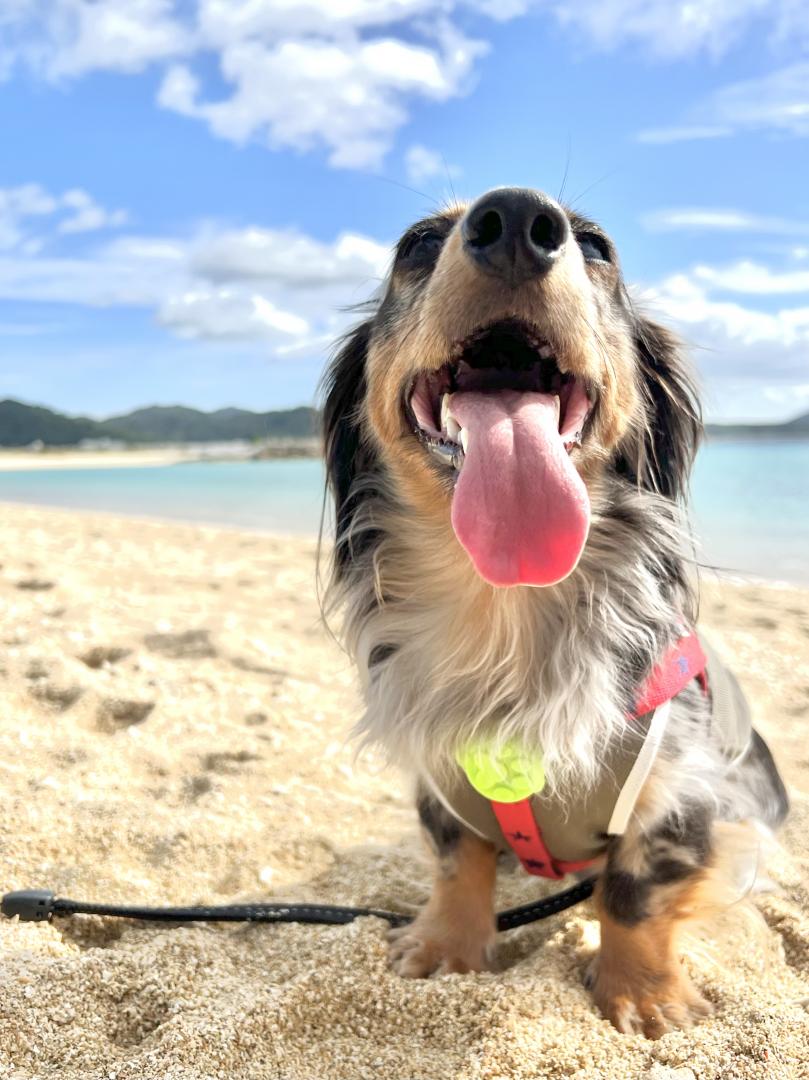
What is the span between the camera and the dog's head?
1.82 metres

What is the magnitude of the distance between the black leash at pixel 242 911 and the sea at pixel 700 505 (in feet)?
3.13

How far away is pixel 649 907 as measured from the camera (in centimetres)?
204

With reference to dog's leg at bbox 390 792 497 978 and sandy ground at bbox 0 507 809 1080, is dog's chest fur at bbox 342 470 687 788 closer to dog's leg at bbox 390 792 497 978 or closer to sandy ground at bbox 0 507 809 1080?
dog's leg at bbox 390 792 497 978

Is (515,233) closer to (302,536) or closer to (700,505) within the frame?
(302,536)

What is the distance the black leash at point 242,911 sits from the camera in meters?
2.19

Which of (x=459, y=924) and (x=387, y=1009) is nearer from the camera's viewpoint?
(x=387, y=1009)

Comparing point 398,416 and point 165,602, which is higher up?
point 398,416

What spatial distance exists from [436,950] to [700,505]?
1228 cm

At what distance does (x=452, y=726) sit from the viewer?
2.15 m

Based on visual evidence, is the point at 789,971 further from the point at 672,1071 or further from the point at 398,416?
the point at 398,416

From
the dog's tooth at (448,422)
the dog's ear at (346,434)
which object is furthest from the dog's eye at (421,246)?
the dog's tooth at (448,422)

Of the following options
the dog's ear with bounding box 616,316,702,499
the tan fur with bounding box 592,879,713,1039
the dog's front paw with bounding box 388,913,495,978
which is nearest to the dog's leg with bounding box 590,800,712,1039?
the tan fur with bounding box 592,879,713,1039

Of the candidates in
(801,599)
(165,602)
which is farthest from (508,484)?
(801,599)

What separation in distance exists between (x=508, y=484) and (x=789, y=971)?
4.43 feet
